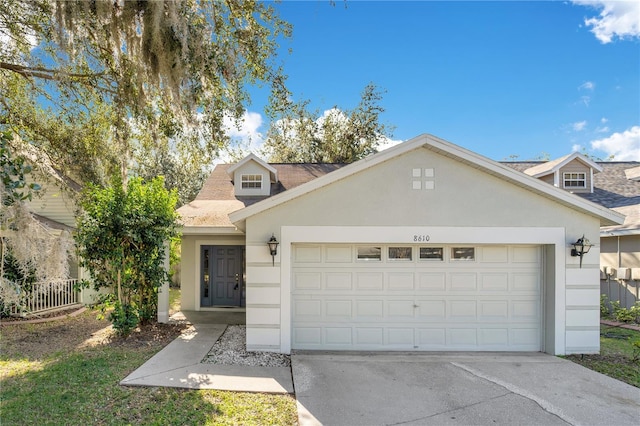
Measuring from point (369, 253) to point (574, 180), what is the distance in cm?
1031

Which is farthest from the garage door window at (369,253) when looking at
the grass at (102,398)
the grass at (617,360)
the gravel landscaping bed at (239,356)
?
the grass at (617,360)

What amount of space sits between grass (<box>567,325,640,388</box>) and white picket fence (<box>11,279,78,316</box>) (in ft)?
41.8

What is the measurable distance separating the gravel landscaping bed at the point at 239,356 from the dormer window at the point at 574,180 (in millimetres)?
12326

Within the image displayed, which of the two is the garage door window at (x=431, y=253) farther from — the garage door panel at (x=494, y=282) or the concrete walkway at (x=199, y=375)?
the concrete walkway at (x=199, y=375)

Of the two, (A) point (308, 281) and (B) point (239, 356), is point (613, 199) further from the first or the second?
(B) point (239, 356)

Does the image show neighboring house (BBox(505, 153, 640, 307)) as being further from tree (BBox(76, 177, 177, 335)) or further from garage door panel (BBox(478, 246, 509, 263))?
tree (BBox(76, 177, 177, 335))

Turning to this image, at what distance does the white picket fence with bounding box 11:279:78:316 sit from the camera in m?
9.46

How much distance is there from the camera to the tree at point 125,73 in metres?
5.31

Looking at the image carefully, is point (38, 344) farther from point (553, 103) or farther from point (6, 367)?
point (553, 103)

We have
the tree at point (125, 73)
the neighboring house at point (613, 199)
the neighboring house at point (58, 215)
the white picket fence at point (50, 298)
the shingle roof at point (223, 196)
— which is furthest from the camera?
the neighboring house at point (58, 215)

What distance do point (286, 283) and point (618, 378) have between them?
6.30m

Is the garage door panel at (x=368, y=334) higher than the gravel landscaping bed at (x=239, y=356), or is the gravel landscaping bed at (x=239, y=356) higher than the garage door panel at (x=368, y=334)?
the garage door panel at (x=368, y=334)

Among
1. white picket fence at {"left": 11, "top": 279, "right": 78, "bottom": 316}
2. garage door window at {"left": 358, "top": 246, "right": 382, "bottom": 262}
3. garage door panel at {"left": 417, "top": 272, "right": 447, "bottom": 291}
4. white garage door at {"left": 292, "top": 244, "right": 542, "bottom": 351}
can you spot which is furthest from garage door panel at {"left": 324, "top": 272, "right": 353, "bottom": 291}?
white picket fence at {"left": 11, "top": 279, "right": 78, "bottom": 316}

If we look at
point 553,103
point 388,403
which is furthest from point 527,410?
point 553,103
